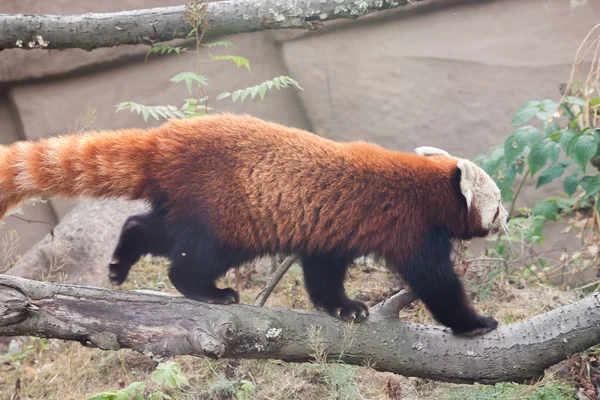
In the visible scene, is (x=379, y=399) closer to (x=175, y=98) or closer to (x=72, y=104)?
(x=175, y=98)

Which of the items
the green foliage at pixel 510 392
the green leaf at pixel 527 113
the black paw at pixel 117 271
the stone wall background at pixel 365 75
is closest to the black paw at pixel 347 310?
the green foliage at pixel 510 392

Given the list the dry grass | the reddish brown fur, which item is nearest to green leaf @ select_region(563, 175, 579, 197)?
the dry grass

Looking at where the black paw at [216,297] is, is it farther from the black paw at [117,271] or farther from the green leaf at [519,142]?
the green leaf at [519,142]

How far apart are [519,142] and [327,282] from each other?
158cm

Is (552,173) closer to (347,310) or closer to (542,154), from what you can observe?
(542,154)

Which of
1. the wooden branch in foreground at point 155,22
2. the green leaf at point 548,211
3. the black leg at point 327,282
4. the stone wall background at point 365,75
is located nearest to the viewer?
the black leg at point 327,282

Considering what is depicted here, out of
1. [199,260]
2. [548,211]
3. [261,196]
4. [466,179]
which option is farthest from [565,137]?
[199,260]

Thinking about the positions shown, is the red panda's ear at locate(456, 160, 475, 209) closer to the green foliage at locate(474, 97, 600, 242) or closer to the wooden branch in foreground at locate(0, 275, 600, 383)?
the wooden branch in foreground at locate(0, 275, 600, 383)

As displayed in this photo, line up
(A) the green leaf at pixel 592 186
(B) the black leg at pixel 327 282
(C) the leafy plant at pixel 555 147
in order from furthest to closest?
(A) the green leaf at pixel 592 186 < (C) the leafy plant at pixel 555 147 < (B) the black leg at pixel 327 282

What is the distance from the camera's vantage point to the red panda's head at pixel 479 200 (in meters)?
3.02

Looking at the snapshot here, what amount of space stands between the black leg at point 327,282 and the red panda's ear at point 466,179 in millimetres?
645

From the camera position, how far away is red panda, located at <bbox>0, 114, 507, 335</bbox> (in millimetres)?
2711

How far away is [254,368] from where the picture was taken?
348 centimetres

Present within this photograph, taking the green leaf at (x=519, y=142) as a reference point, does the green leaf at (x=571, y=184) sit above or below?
below
